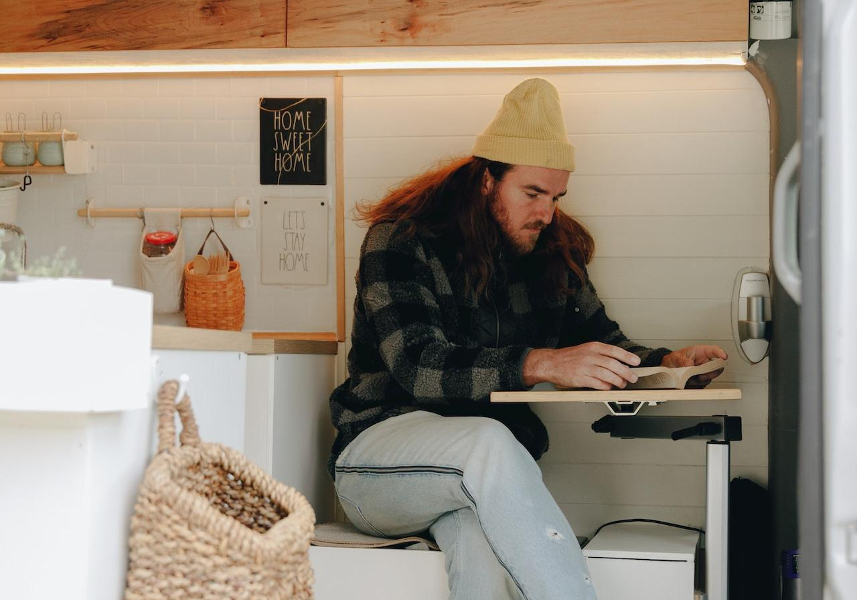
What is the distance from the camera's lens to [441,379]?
2629 millimetres

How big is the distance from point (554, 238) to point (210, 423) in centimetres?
172

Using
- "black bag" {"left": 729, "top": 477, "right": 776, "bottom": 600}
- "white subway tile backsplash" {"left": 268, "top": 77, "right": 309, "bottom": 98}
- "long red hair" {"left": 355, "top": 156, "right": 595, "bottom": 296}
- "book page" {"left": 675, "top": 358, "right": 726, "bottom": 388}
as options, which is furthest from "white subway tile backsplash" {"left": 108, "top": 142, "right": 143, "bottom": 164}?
"black bag" {"left": 729, "top": 477, "right": 776, "bottom": 600}

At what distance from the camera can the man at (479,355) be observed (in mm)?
2316

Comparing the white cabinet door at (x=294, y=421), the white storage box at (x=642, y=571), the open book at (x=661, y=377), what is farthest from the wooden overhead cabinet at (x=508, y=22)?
the white storage box at (x=642, y=571)

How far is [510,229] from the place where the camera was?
3.06 meters

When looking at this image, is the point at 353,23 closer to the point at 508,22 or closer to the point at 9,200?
the point at 508,22

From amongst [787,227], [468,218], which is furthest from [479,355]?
[787,227]

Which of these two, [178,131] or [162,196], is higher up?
[178,131]

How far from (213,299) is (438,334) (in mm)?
1045

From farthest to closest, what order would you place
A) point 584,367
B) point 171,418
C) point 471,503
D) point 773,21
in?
point 773,21
point 584,367
point 471,503
point 171,418

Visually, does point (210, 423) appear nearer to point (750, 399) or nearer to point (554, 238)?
point (554, 238)

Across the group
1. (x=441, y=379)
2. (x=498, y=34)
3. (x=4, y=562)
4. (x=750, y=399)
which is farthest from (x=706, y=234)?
(x=4, y=562)

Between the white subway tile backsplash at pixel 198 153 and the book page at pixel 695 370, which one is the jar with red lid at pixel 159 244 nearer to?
the white subway tile backsplash at pixel 198 153

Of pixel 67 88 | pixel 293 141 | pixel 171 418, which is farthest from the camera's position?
pixel 67 88
